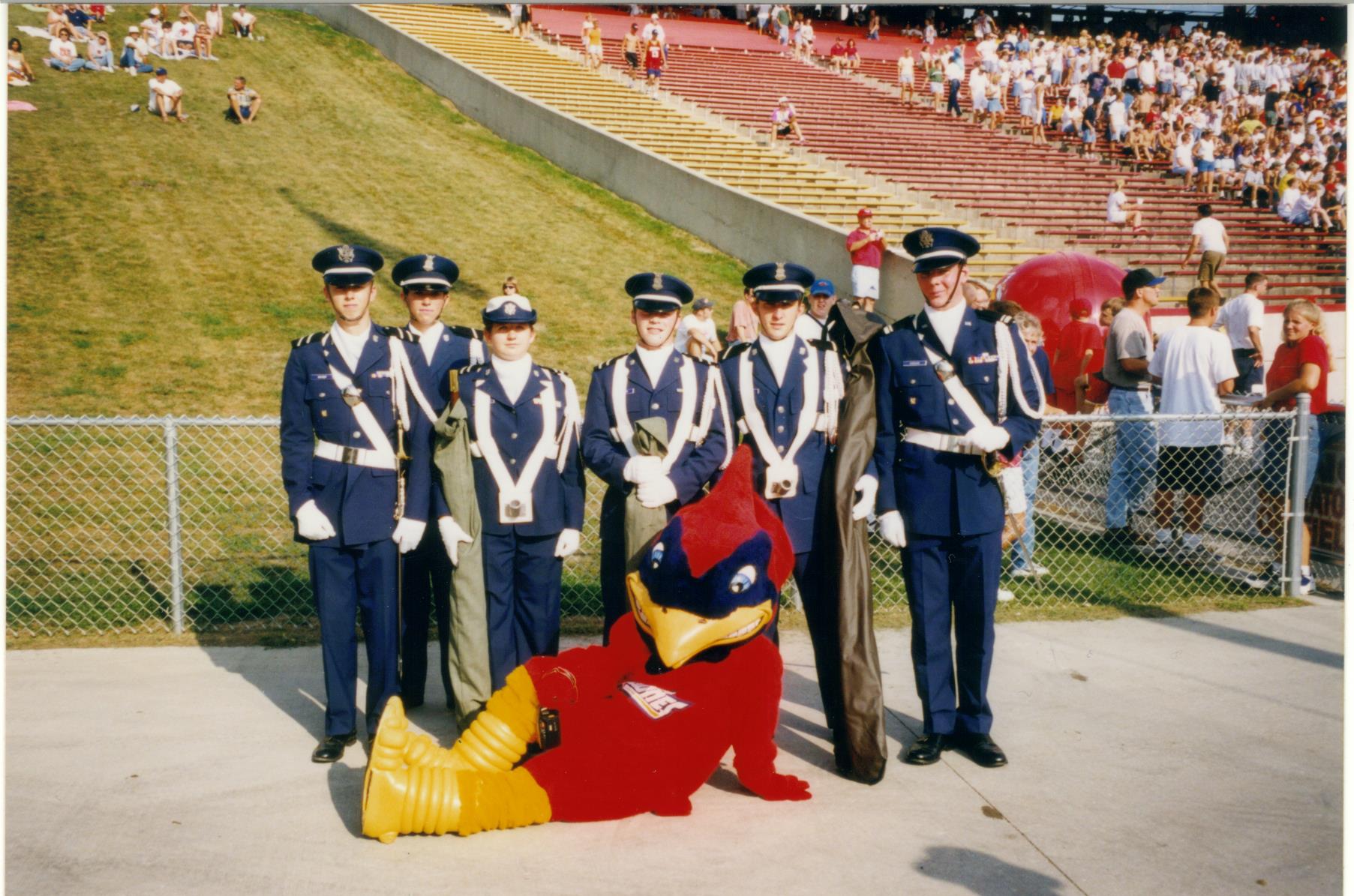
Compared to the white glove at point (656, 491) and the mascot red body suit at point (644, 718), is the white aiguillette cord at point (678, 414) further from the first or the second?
the mascot red body suit at point (644, 718)

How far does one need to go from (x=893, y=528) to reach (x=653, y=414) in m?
1.11

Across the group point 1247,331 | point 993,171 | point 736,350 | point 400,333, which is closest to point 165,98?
point 993,171

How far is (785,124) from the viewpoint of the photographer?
23.2 metres

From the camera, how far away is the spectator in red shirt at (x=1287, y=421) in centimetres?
721

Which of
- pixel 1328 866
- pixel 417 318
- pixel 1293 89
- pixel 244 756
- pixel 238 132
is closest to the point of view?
pixel 1328 866

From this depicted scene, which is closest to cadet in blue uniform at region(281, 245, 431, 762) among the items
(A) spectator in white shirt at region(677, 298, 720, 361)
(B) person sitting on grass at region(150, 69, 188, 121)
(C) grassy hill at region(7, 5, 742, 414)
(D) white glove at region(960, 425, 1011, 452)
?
(D) white glove at region(960, 425, 1011, 452)

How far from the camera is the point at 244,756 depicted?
181 inches

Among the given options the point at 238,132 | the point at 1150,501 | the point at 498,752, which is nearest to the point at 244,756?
the point at 498,752

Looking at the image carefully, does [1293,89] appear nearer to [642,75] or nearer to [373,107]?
[642,75]

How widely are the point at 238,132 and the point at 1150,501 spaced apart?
1757cm

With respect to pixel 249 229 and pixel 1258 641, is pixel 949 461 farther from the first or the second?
pixel 249 229

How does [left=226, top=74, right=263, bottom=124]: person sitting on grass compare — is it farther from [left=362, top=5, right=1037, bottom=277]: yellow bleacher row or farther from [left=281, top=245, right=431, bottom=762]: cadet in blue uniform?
[left=281, top=245, right=431, bottom=762]: cadet in blue uniform

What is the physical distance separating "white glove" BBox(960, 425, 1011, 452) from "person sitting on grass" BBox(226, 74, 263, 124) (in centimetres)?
1929

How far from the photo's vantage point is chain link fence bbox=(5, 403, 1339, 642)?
21.3ft
